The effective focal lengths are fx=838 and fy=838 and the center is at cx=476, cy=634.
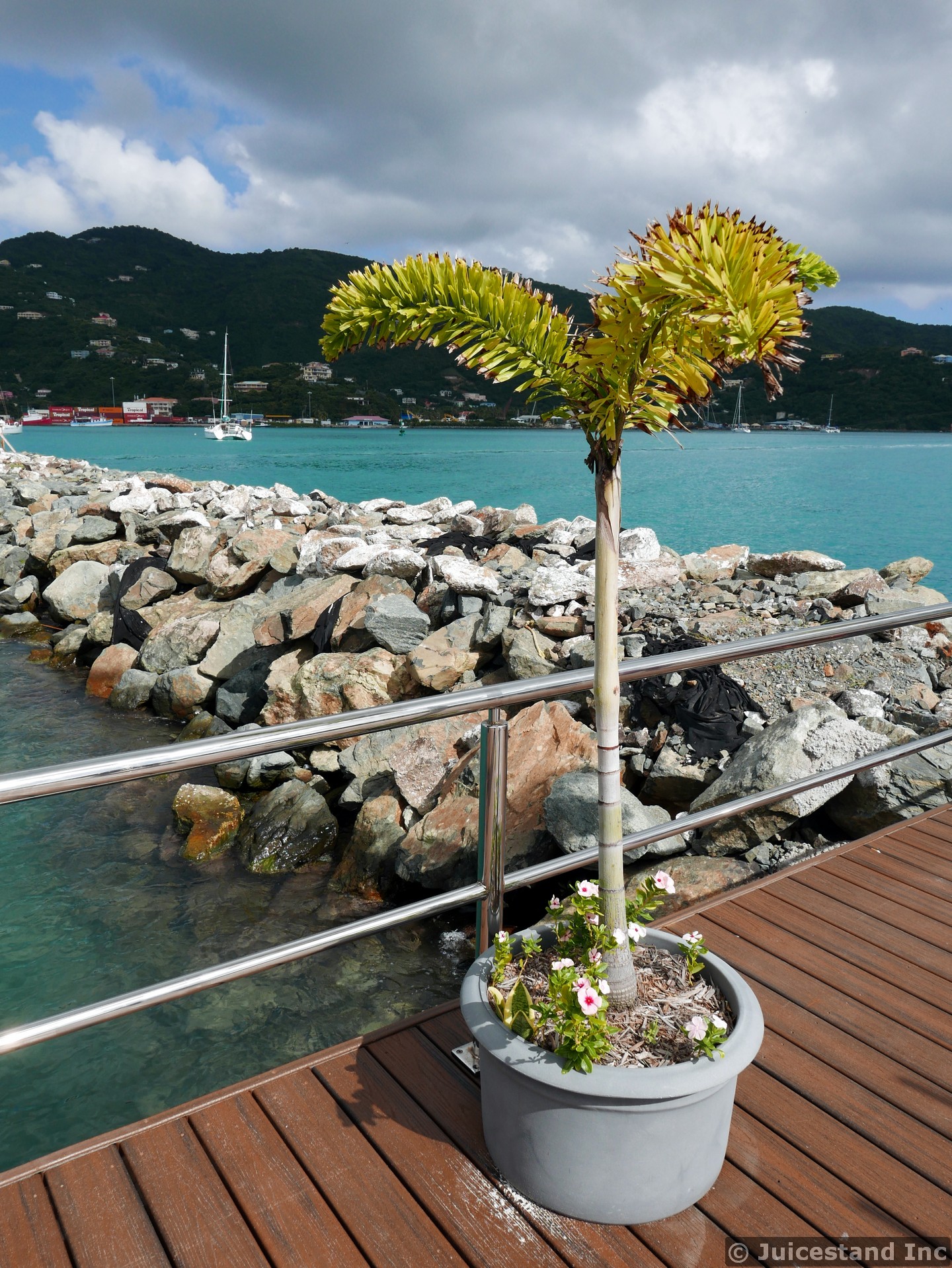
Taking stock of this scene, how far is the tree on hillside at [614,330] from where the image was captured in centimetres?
119

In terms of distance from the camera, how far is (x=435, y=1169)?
5.70ft

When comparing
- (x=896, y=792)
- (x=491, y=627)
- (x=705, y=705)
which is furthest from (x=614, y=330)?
(x=491, y=627)

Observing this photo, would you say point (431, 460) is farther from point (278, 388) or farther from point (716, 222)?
point (716, 222)

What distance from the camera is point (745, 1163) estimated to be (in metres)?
1.76

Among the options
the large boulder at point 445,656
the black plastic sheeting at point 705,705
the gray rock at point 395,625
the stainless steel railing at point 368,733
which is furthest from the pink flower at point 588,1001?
the gray rock at point 395,625

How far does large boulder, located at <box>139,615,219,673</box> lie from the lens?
8477 mm

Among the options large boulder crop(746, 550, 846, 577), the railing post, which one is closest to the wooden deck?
the railing post

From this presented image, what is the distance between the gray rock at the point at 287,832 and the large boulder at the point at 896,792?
313 centimetres

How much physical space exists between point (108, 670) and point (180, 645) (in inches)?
34.0

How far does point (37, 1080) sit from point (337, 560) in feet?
19.7

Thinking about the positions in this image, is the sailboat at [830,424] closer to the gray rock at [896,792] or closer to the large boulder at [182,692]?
the large boulder at [182,692]

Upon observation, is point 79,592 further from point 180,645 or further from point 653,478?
point 653,478

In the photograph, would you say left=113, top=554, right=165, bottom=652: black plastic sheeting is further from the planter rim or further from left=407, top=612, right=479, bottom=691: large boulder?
the planter rim

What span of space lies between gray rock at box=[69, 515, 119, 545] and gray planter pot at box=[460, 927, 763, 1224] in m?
12.6
